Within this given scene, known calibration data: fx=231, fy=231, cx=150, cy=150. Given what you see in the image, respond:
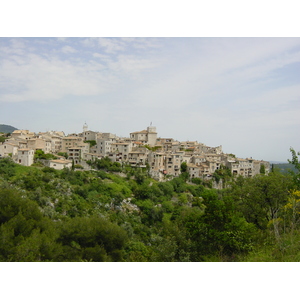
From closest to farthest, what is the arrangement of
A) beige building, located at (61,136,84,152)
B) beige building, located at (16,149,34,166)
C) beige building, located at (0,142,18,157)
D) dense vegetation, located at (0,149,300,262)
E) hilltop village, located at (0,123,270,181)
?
dense vegetation, located at (0,149,300,262) → beige building, located at (16,149,34,166) → beige building, located at (0,142,18,157) → hilltop village, located at (0,123,270,181) → beige building, located at (61,136,84,152)

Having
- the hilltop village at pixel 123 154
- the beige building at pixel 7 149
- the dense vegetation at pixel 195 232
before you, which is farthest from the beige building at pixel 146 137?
the dense vegetation at pixel 195 232

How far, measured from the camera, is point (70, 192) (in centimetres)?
1316

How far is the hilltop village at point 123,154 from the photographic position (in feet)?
61.6

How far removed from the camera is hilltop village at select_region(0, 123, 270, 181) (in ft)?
61.6

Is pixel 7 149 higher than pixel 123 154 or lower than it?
A: lower

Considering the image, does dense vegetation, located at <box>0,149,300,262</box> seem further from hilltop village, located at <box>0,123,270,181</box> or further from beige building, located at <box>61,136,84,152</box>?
beige building, located at <box>61,136,84,152</box>

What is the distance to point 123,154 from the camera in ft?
74.5

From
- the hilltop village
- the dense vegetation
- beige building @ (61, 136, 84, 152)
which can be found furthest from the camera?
beige building @ (61, 136, 84, 152)

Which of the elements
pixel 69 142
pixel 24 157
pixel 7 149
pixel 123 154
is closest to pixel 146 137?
pixel 123 154

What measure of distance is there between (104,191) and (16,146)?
357 inches

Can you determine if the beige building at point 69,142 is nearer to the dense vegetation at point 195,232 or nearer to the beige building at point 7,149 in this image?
the beige building at point 7,149

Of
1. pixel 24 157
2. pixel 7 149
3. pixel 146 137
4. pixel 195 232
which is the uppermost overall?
pixel 146 137

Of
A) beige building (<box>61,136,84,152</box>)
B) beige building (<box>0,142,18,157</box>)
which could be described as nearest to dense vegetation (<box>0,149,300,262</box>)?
beige building (<box>0,142,18,157</box>)

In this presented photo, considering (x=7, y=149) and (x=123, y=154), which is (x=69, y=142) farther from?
(x=7, y=149)
